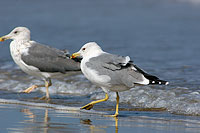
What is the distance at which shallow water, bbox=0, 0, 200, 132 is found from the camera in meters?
8.09

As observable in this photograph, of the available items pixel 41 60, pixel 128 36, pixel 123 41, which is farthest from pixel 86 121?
pixel 128 36

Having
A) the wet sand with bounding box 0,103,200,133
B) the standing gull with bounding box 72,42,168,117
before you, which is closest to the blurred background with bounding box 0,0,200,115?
the wet sand with bounding box 0,103,200,133

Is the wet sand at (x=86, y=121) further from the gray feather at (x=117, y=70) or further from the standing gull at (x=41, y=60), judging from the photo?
the standing gull at (x=41, y=60)

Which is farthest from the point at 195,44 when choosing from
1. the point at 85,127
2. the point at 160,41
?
the point at 85,127

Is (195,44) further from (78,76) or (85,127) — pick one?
(85,127)

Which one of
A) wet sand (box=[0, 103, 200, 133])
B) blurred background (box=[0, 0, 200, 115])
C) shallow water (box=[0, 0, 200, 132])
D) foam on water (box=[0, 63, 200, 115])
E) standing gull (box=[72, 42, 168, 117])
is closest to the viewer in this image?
wet sand (box=[0, 103, 200, 133])

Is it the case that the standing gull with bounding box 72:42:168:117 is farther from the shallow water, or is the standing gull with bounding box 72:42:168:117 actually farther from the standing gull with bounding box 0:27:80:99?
the standing gull with bounding box 0:27:80:99

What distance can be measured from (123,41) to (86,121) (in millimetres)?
9760

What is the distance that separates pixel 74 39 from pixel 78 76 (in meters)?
6.28

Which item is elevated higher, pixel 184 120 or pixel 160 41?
pixel 160 41

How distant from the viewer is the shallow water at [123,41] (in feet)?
26.5

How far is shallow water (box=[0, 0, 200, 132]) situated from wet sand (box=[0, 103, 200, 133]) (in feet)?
1.69

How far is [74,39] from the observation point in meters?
16.3

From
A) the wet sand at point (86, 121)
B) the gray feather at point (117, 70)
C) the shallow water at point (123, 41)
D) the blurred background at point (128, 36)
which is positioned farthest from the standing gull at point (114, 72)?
the blurred background at point (128, 36)
